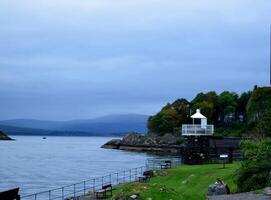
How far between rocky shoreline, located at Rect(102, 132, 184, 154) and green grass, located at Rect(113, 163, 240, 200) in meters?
84.8

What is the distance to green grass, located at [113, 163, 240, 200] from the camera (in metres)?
27.3

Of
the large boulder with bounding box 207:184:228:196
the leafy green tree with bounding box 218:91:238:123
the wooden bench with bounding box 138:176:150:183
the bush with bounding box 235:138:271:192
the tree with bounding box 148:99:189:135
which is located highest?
the leafy green tree with bounding box 218:91:238:123

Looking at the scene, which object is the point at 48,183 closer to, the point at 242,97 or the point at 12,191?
the point at 12,191

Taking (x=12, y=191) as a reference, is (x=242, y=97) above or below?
above

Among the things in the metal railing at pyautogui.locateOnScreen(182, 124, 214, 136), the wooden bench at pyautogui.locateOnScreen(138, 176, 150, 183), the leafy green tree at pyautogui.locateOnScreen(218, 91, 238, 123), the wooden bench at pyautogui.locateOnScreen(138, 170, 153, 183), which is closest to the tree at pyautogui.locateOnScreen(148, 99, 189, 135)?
the leafy green tree at pyautogui.locateOnScreen(218, 91, 238, 123)

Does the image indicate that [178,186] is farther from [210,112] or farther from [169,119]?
[169,119]

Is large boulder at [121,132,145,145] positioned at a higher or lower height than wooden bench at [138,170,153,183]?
higher

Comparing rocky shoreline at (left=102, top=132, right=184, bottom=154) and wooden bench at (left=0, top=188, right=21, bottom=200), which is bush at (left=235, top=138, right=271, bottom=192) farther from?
rocky shoreline at (left=102, top=132, right=184, bottom=154)

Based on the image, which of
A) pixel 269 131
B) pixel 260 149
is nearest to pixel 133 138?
pixel 269 131

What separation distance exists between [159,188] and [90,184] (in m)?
30.8

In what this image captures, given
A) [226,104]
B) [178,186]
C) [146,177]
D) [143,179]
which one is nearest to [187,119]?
[226,104]

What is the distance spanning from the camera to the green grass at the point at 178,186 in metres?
27.3

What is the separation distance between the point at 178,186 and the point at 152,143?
113090mm

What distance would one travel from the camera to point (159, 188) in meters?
Answer: 28.1
